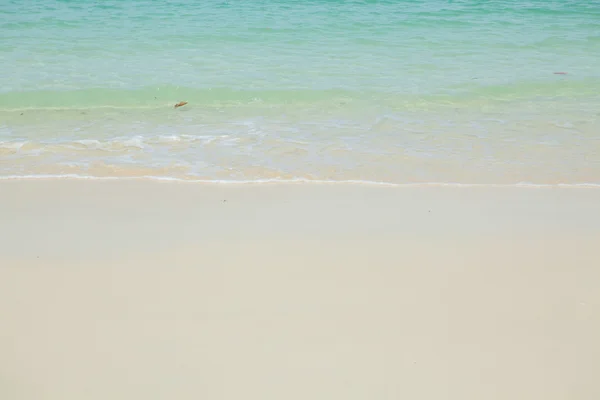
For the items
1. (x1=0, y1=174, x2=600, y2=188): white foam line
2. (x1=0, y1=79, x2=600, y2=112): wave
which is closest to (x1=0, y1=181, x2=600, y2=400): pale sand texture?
(x1=0, y1=174, x2=600, y2=188): white foam line

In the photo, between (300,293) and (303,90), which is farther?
(303,90)

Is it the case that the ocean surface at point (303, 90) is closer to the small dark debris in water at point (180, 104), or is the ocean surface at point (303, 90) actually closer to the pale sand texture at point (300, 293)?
the small dark debris in water at point (180, 104)

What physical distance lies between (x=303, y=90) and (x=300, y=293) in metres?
4.20

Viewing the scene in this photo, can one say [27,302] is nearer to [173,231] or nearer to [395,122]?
[173,231]

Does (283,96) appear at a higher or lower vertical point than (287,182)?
lower

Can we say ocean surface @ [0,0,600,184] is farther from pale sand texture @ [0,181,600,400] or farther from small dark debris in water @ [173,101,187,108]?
pale sand texture @ [0,181,600,400]

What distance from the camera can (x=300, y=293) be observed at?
3256 mm

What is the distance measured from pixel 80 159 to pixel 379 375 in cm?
337

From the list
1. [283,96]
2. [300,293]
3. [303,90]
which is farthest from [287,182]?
[303,90]

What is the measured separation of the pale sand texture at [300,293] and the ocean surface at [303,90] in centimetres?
58

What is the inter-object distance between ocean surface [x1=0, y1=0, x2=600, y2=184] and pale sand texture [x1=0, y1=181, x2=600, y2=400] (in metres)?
0.58

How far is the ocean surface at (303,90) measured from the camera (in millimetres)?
5023

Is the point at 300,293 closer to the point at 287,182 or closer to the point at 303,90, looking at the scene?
the point at 287,182

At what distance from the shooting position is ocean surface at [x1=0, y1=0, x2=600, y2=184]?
198 inches
